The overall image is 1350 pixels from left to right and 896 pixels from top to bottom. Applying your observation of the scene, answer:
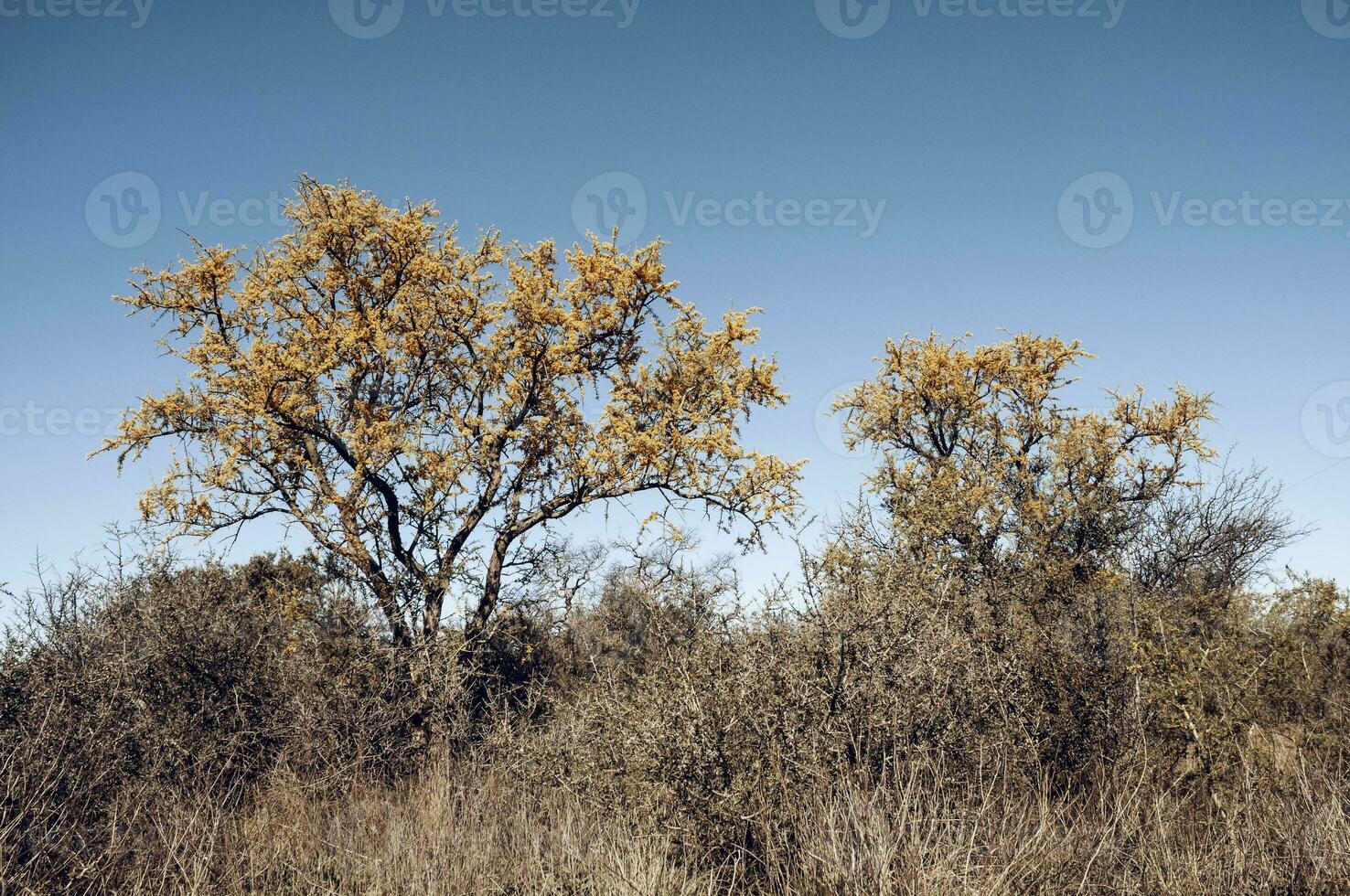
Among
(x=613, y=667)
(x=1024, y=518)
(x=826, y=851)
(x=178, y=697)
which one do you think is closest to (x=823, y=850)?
(x=826, y=851)

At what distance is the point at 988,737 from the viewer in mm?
6324

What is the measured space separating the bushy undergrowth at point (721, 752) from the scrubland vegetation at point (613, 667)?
0.04 metres

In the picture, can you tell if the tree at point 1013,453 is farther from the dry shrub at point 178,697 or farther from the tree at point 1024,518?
A: the dry shrub at point 178,697

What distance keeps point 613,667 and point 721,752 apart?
4.67m

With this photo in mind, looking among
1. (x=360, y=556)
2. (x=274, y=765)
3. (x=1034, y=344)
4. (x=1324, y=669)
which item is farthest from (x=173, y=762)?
(x=1034, y=344)

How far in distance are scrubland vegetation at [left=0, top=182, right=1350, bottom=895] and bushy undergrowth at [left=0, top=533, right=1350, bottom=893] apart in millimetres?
40

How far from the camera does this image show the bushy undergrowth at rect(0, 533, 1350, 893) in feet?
15.6

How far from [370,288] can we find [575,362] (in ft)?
14.0

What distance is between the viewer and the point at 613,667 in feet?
31.4

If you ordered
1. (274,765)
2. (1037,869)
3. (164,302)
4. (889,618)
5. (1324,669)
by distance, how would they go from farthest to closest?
1. (164,302)
2. (1324,669)
3. (274,765)
4. (889,618)
5. (1037,869)

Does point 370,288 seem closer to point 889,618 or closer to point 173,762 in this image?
point 173,762

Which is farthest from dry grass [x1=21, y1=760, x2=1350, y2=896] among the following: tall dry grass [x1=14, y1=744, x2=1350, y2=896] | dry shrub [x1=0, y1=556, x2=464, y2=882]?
dry shrub [x1=0, y1=556, x2=464, y2=882]

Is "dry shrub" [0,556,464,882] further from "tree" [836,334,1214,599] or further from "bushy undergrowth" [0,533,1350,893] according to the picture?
"tree" [836,334,1214,599]

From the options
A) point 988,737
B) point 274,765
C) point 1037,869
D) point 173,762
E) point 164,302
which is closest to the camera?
point 1037,869
